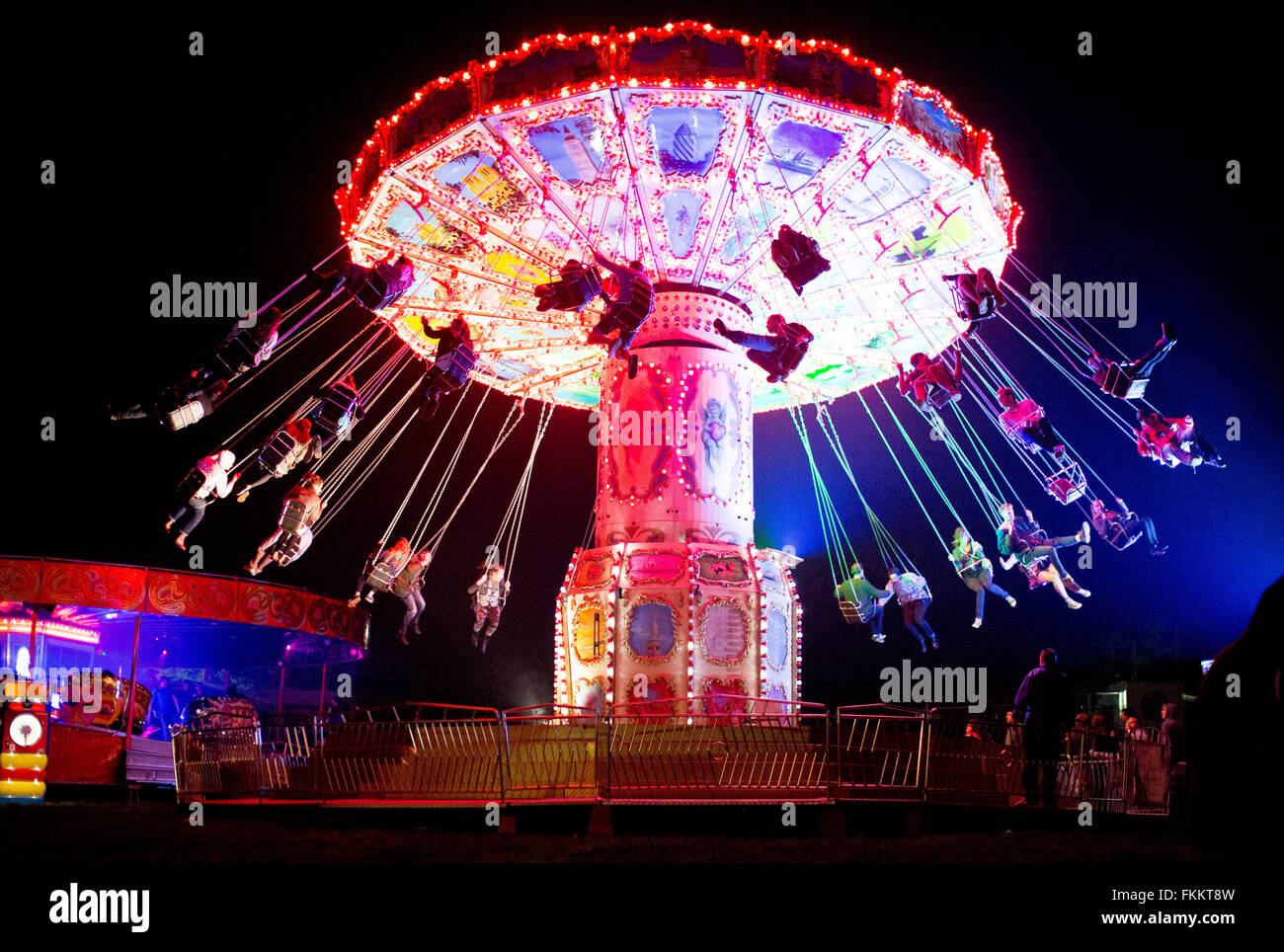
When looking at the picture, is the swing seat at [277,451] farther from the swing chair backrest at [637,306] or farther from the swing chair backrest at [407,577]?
the swing chair backrest at [637,306]

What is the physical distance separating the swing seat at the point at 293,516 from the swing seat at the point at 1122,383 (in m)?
11.8

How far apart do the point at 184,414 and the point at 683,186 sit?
753cm

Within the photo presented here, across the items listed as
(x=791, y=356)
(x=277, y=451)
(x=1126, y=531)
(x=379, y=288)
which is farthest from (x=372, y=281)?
(x=1126, y=531)

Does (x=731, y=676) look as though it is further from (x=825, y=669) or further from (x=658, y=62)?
(x=825, y=669)

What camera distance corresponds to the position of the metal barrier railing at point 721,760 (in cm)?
1027

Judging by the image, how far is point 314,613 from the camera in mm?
22203

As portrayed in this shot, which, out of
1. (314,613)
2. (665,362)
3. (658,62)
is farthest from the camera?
(314,613)

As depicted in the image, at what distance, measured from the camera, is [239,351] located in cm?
1480

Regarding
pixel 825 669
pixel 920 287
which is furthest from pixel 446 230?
pixel 825 669

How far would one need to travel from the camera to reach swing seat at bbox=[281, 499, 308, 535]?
16.9 m

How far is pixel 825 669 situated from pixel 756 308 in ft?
39.3

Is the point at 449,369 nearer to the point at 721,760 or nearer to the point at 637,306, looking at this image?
the point at 637,306

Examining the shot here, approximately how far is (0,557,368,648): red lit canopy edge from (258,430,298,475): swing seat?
472 cm
